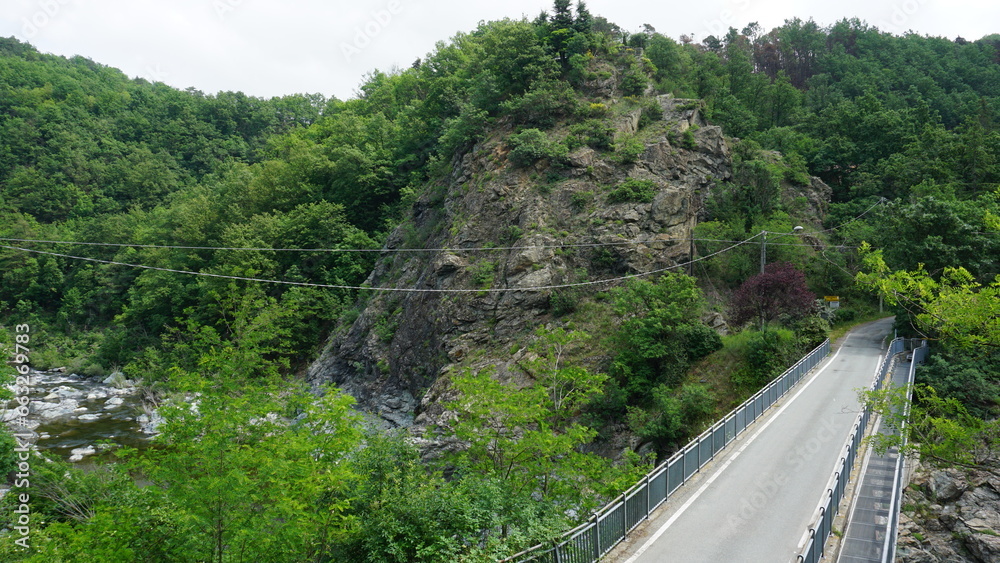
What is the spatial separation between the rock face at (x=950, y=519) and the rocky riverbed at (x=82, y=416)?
28.6m

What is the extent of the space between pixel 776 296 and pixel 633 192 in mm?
9440

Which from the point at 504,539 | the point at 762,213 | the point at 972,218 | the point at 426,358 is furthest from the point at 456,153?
the point at 504,539

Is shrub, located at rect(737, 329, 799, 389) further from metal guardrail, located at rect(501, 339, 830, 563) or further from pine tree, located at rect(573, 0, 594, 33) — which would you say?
pine tree, located at rect(573, 0, 594, 33)

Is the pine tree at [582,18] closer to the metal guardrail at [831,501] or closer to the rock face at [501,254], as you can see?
the rock face at [501,254]

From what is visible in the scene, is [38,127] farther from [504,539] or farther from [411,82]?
[504,539]

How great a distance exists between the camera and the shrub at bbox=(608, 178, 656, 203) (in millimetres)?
30172

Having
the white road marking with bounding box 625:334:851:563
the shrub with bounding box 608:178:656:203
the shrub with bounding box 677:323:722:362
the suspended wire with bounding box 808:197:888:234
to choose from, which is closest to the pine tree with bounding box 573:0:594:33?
the shrub with bounding box 608:178:656:203

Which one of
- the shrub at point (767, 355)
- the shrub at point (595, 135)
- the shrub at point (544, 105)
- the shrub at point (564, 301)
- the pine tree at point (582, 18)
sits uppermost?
the pine tree at point (582, 18)

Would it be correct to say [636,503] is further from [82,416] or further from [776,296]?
[82,416]

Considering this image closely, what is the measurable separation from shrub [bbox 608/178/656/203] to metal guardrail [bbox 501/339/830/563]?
15888 mm

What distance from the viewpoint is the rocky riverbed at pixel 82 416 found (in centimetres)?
2594

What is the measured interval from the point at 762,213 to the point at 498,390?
26.8 meters
